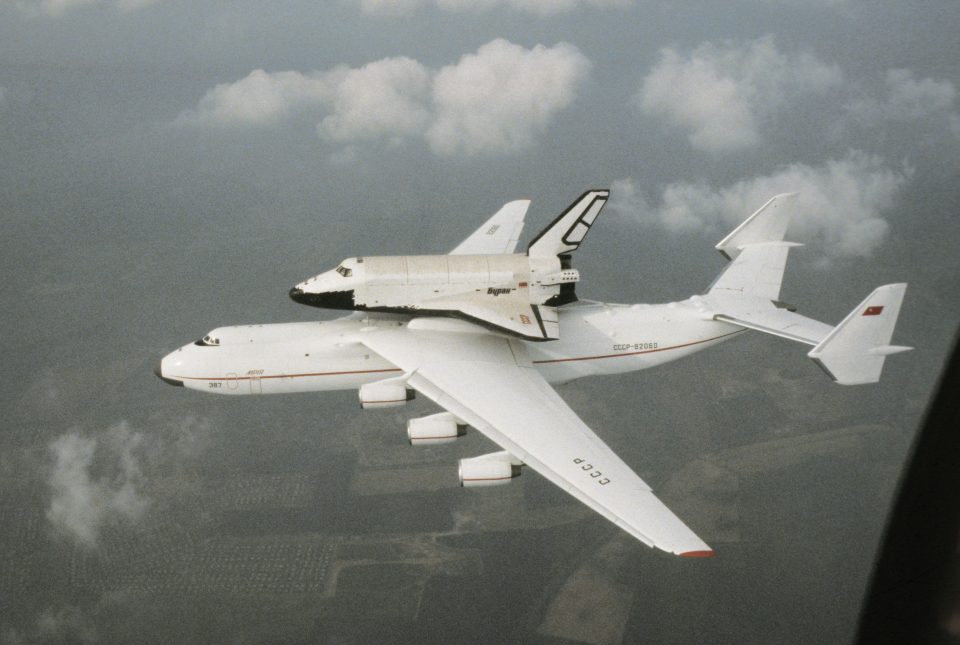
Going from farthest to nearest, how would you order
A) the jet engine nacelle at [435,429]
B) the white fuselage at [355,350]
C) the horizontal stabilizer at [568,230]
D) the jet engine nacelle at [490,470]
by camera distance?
the horizontal stabilizer at [568,230]
the white fuselage at [355,350]
the jet engine nacelle at [435,429]
the jet engine nacelle at [490,470]

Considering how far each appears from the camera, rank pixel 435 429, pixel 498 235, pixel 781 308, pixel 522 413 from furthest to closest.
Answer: pixel 498 235 → pixel 781 308 → pixel 435 429 → pixel 522 413

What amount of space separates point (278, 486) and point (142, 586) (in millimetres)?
22679

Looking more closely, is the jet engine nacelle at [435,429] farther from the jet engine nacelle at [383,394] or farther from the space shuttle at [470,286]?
the space shuttle at [470,286]

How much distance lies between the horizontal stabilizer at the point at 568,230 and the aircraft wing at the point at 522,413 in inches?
208

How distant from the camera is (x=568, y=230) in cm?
4022

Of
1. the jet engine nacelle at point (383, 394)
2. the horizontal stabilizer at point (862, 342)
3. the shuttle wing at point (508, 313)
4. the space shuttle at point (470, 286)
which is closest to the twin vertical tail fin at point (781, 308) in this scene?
the horizontal stabilizer at point (862, 342)

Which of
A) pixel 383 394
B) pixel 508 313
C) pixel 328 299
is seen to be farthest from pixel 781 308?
pixel 328 299

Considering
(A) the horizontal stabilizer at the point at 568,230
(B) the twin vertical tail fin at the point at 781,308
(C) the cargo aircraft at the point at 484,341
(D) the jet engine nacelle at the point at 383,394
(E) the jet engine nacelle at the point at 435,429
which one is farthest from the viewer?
(A) the horizontal stabilizer at the point at 568,230

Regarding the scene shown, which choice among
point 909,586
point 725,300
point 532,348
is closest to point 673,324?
point 725,300

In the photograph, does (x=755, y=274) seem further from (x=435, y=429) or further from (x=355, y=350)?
(x=355, y=350)

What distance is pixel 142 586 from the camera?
101625mm

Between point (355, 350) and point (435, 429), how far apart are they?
22.0 ft

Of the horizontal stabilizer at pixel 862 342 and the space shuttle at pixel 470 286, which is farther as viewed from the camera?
the space shuttle at pixel 470 286

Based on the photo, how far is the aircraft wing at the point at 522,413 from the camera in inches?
1097
